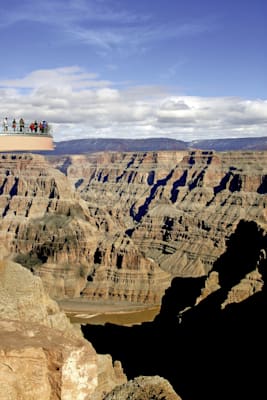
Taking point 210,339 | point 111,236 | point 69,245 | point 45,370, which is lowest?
point 69,245

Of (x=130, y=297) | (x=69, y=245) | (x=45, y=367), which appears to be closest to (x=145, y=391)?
(x=45, y=367)

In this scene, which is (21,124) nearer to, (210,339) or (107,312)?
(210,339)

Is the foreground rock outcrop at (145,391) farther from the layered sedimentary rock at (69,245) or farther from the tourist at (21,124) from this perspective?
the layered sedimentary rock at (69,245)

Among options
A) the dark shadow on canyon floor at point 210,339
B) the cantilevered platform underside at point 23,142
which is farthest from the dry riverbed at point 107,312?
the cantilevered platform underside at point 23,142

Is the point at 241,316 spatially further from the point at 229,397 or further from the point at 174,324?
the point at 174,324

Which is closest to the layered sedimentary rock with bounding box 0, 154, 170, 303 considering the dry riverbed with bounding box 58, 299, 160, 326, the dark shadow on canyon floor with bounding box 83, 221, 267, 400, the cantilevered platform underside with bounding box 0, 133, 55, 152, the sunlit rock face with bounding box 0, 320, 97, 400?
the dry riverbed with bounding box 58, 299, 160, 326

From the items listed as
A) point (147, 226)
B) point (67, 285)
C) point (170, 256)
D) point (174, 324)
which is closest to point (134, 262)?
point (67, 285)
